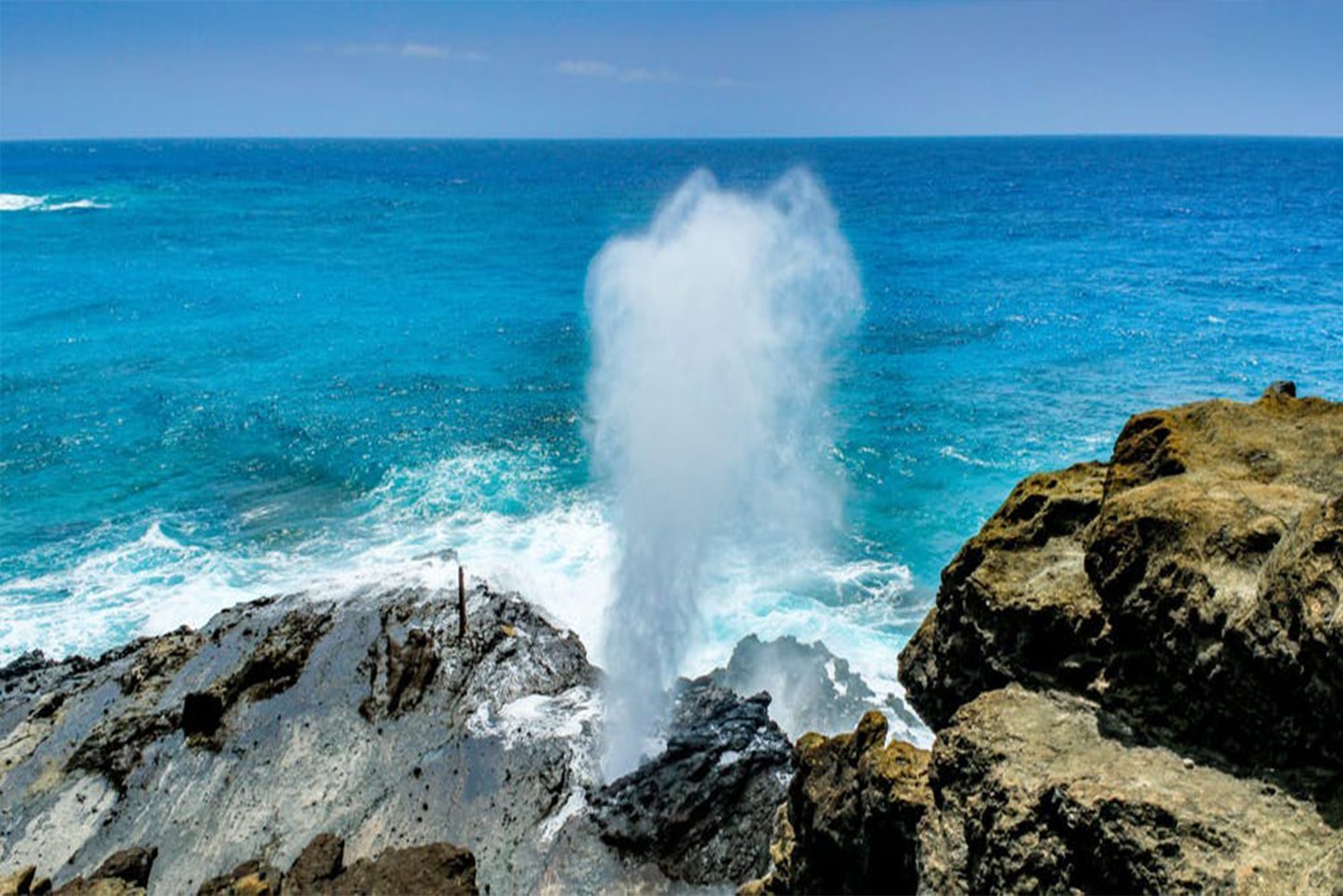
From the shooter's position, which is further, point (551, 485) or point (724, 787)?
point (551, 485)

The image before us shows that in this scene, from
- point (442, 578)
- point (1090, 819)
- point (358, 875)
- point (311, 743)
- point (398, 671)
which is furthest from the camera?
point (442, 578)

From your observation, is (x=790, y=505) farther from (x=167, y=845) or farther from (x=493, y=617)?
(x=167, y=845)

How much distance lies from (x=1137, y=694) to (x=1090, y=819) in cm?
149

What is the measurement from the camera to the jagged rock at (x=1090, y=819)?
18.7 feet

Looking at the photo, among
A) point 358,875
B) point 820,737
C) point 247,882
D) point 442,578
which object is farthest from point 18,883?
point 820,737

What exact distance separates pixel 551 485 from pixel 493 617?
10254 mm

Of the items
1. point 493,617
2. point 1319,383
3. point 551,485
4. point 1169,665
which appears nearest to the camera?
point 1169,665

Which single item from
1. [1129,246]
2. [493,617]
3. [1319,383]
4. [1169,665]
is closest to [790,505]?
[493,617]

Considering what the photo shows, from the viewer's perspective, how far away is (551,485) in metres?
28.6

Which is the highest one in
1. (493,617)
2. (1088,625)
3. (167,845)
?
(1088,625)

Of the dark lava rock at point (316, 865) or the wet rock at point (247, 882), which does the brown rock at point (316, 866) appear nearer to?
the dark lava rock at point (316, 865)

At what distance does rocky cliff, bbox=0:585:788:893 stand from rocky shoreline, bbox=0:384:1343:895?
5cm

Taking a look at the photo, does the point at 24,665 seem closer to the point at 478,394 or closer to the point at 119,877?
the point at 119,877

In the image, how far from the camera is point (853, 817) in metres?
8.63
